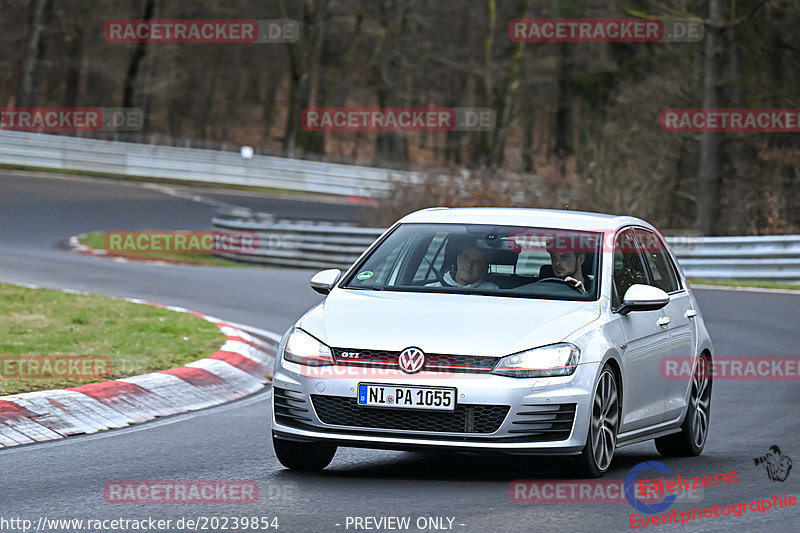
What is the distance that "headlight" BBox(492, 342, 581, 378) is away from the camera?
7.21 m

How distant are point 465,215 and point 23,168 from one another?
36891mm

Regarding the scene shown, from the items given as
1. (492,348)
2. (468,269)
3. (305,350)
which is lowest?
(305,350)

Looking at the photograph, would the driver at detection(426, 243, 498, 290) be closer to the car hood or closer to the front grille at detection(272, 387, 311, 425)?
the car hood

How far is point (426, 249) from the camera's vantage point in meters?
8.59

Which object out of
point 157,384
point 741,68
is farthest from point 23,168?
point 157,384

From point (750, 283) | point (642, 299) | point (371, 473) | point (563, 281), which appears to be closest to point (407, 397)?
point (371, 473)

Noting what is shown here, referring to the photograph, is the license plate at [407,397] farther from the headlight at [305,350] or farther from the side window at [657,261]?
the side window at [657,261]

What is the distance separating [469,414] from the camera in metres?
7.20

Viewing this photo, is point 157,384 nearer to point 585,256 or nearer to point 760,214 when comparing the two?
point 585,256

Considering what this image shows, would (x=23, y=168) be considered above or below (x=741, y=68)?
below

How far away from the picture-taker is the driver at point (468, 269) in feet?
27.2

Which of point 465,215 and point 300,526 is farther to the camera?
point 465,215

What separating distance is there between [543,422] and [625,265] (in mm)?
1715

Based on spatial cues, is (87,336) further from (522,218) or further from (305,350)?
(305,350)
